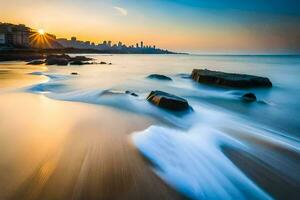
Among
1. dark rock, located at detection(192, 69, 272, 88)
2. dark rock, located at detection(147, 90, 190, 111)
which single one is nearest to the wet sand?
dark rock, located at detection(147, 90, 190, 111)

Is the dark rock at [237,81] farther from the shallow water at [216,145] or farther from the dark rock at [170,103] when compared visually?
the dark rock at [170,103]

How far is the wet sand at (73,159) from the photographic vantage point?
354cm

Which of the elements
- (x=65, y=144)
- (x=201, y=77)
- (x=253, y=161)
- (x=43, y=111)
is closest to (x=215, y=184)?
(x=253, y=161)

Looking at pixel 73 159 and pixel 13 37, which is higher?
pixel 13 37

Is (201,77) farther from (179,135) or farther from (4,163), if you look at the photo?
(4,163)

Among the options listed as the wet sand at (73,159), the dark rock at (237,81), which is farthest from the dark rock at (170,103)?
the dark rock at (237,81)

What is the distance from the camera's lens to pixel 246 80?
15.7 m

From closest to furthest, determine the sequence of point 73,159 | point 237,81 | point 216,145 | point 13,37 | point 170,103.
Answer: point 73,159, point 216,145, point 170,103, point 237,81, point 13,37

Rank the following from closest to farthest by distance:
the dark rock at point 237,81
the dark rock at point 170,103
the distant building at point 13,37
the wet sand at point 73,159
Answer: the wet sand at point 73,159 < the dark rock at point 170,103 < the dark rock at point 237,81 < the distant building at point 13,37

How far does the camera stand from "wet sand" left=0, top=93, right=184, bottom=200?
3537 millimetres

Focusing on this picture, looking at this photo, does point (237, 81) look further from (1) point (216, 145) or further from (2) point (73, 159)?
(2) point (73, 159)

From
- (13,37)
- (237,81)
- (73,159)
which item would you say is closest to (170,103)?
(73,159)

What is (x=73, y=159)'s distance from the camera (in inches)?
179

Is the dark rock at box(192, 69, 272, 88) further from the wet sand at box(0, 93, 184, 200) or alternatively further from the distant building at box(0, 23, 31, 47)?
the distant building at box(0, 23, 31, 47)
